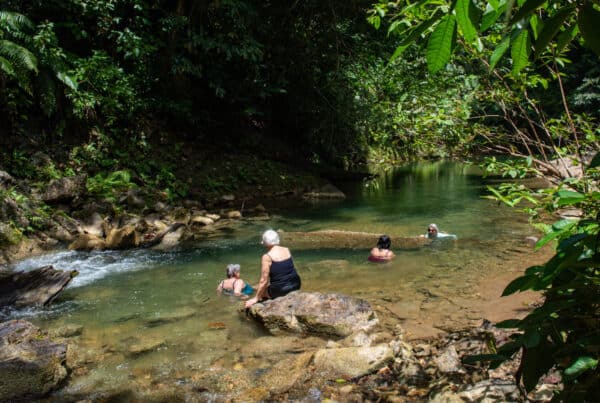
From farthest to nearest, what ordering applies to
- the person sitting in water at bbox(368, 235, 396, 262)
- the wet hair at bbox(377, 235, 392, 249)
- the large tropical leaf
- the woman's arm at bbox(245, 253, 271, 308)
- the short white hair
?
the large tropical leaf
the person sitting in water at bbox(368, 235, 396, 262)
the wet hair at bbox(377, 235, 392, 249)
the short white hair
the woman's arm at bbox(245, 253, 271, 308)

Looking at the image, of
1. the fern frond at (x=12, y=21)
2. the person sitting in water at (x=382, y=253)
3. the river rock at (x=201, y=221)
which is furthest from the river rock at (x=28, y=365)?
the fern frond at (x=12, y=21)

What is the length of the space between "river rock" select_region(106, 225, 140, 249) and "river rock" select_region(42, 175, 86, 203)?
A: 2123 mm

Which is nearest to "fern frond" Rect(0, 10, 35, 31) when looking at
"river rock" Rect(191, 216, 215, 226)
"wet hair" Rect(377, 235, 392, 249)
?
"river rock" Rect(191, 216, 215, 226)

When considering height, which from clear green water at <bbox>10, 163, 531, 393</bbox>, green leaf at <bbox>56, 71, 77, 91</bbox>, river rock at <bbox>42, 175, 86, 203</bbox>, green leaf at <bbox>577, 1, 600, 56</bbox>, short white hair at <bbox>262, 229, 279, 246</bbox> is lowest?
clear green water at <bbox>10, 163, 531, 393</bbox>

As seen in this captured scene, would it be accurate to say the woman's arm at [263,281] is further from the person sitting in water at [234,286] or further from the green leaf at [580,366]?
the green leaf at [580,366]

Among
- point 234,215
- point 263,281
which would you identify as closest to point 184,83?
point 234,215

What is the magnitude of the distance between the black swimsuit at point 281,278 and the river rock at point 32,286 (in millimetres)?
3546

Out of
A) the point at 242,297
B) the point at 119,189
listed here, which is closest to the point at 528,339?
the point at 242,297

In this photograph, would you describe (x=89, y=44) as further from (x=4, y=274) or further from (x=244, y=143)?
(x=4, y=274)

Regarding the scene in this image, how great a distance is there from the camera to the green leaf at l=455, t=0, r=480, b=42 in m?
1.30

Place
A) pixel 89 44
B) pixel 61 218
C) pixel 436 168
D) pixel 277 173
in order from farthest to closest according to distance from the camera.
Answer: pixel 436 168 < pixel 277 173 < pixel 89 44 < pixel 61 218

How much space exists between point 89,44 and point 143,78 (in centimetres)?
220

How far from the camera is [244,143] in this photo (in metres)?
19.8

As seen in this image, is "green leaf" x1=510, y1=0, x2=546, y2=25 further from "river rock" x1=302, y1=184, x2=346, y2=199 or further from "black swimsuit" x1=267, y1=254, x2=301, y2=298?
"river rock" x1=302, y1=184, x2=346, y2=199
